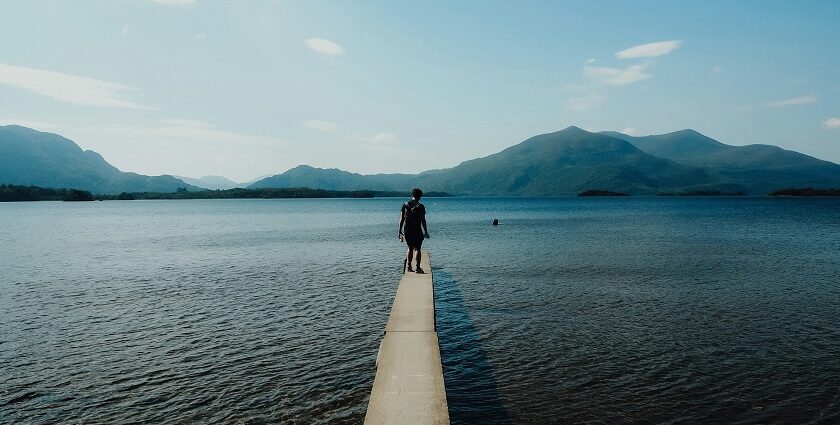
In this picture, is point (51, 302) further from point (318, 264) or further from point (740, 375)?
point (740, 375)

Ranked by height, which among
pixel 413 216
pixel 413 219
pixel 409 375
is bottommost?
pixel 409 375

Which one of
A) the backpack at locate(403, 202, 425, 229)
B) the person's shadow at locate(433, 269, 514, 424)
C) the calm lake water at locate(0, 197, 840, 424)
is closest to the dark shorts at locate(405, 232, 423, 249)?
the backpack at locate(403, 202, 425, 229)

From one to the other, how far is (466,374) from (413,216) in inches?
338

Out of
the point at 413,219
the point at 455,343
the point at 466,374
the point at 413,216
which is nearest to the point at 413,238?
the point at 413,219

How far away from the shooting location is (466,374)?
12.0m

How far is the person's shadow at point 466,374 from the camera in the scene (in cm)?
983

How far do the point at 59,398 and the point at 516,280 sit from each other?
20.2 metres

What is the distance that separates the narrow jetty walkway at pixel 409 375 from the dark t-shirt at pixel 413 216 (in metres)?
4.84

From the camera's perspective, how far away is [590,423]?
939cm

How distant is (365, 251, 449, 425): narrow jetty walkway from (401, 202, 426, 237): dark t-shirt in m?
4.84

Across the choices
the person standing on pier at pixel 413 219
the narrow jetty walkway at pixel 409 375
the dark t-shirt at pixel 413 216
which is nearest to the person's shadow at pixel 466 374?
the narrow jetty walkway at pixel 409 375

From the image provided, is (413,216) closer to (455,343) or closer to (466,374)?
(455,343)

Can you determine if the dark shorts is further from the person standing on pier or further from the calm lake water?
the calm lake water

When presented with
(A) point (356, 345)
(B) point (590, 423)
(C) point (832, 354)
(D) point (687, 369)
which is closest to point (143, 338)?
(A) point (356, 345)
